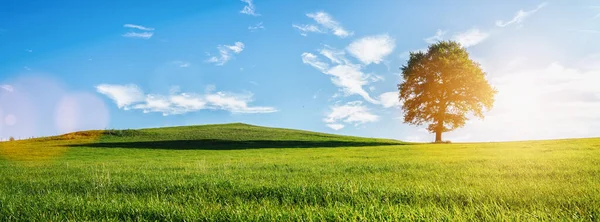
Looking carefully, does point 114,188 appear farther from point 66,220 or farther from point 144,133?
point 144,133

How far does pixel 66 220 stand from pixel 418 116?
4929cm

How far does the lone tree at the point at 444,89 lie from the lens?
157ft

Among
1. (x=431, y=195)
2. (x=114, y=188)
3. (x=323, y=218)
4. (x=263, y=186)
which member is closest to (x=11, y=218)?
(x=114, y=188)

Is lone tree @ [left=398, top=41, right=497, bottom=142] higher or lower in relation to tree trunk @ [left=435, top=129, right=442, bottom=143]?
higher

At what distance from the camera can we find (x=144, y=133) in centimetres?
6297

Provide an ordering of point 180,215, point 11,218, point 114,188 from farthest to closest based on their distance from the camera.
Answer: point 114,188
point 11,218
point 180,215

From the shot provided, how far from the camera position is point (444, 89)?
48719 mm

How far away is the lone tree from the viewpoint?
47.8 m

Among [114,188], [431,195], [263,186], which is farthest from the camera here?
[114,188]

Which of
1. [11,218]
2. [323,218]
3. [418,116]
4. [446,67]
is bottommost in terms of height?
[11,218]

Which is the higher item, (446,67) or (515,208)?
(446,67)

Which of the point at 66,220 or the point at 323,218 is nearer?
the point at 323,218

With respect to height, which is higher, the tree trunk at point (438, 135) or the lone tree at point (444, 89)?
the lone tree at point (444, 89)

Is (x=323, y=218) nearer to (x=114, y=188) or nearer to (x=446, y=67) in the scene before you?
(x=114, y=188)
